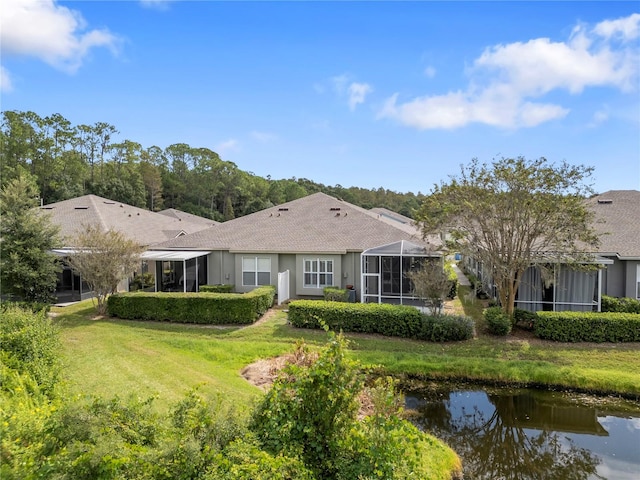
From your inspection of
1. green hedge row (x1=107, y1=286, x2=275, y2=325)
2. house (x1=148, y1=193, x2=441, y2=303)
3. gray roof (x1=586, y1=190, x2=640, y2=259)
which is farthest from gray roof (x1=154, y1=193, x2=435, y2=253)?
gray roof (x1=586, y1=190, x2=640, y2=259)

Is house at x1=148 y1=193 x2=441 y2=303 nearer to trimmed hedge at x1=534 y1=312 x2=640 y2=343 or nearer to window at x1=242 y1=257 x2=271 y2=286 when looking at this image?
window at x1=242 y1=257 x2=271 y2=286

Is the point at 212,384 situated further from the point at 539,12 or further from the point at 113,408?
the point at 539,12

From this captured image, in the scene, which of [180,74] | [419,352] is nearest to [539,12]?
[419,352]

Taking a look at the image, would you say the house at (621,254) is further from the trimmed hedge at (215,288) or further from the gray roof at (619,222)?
the trimmed hedge at (215,288)

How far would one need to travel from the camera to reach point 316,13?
11.8m

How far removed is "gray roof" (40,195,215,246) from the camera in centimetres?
2420

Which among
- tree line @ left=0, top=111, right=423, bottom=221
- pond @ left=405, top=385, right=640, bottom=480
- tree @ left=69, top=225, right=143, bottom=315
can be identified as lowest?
pond @ left=405, top=385, right=640, bottom=480

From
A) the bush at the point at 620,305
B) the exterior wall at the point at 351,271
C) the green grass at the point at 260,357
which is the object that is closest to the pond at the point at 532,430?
the green grass at the point at 260,357

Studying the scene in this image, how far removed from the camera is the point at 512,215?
1465 cm

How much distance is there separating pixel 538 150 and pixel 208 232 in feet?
55.6

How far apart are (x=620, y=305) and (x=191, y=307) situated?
1712cm

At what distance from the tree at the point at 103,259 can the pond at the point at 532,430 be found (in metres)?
12.7

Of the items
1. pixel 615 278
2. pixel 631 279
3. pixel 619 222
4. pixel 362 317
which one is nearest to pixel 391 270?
pixel 362 317

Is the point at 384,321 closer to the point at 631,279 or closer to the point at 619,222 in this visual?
→ the point at 631,279
